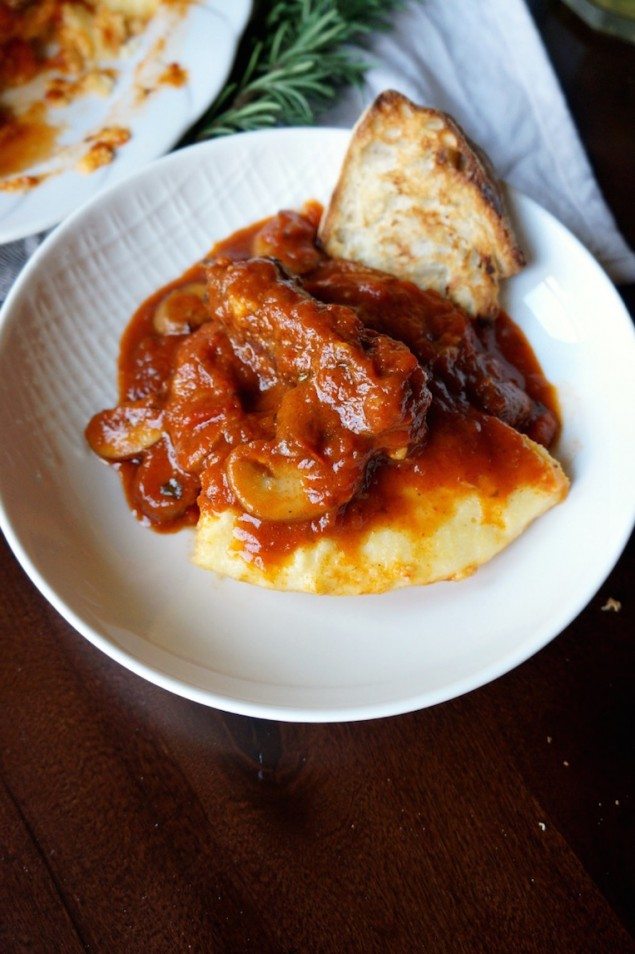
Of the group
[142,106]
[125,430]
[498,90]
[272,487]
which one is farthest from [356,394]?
[498,90]

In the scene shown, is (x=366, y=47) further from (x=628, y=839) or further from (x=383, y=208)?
(x=628, y=839)

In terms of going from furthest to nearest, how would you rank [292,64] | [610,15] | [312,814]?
[610,15]
[292,64]
[312,814]

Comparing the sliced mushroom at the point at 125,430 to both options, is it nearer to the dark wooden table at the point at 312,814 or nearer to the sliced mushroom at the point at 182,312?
the sliced mushroom at the point at 182,312

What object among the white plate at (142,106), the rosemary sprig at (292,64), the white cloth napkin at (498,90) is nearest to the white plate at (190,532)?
the white plate at (142,106)

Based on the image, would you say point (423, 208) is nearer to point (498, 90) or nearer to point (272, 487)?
point (498, 90)

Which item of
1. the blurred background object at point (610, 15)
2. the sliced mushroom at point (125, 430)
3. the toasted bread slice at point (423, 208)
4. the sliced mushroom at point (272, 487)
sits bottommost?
the sliced mushroom at point (125, 430)

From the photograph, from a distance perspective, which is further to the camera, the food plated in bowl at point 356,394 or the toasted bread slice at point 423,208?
the toasted bread slice at point 423,208
